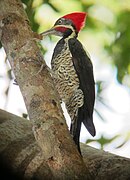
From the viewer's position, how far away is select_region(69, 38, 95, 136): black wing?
252cm

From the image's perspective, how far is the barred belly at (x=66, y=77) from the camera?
2.81 metres

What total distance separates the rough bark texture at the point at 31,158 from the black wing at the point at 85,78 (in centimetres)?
33

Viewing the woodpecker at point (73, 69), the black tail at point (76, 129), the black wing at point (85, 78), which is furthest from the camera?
the woodpecker at point (73, 69)

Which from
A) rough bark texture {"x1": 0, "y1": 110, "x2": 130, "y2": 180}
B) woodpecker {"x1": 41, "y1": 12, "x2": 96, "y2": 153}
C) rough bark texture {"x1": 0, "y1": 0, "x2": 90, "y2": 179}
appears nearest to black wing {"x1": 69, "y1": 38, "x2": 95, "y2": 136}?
woodpecker {"x1": 41, "y1": 12, "x2": 96, "y2": 153}

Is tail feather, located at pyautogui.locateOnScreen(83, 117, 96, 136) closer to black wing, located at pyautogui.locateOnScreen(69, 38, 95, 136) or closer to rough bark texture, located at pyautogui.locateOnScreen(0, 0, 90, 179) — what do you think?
black wing, located at pyautogui.locateOnScreen(69, 38, 95, 136)

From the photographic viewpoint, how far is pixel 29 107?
1741 mm

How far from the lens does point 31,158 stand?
1.98 metres

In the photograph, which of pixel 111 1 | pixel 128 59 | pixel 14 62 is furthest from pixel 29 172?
pixel 111 1

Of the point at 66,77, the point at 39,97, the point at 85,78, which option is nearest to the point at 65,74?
the point at 66,77

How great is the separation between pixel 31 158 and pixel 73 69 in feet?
3.15

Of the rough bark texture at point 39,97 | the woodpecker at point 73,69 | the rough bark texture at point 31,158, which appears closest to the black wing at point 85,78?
the woodpecker at point 73,69

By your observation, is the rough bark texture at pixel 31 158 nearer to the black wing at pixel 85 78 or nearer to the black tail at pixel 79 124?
the black tail at pixel 79 124

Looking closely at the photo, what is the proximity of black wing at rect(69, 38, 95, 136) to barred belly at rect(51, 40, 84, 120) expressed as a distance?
0.13 feet

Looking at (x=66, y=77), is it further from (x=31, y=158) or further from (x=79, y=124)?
(x=31, y=158)
